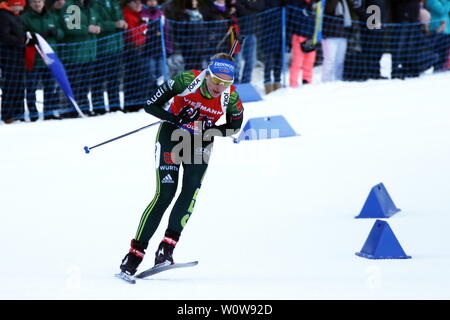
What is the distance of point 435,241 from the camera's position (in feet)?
26.3

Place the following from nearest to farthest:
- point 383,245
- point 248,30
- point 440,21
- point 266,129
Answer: point 383,245, point 266,129, point 248,30, point 440,21

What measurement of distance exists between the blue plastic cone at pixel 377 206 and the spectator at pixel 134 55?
19.3ft

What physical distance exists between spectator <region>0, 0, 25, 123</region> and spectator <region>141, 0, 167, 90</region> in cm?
200

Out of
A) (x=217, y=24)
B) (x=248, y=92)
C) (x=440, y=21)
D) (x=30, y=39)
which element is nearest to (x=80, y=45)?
(x=30, y=39)

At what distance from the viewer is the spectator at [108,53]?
44.9ft

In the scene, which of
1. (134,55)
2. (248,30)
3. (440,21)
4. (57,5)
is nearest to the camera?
(57,5)

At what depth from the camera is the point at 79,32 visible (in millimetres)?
13391

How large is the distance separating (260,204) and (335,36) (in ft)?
20.6

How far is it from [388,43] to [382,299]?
10.1 meters

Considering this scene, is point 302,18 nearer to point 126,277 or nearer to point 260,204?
point 260,204

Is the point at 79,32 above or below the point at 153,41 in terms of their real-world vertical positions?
above

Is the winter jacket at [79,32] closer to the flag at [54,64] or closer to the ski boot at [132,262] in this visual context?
the flag at [54,64]

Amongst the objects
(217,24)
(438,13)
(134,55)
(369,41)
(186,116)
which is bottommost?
(186,116)
